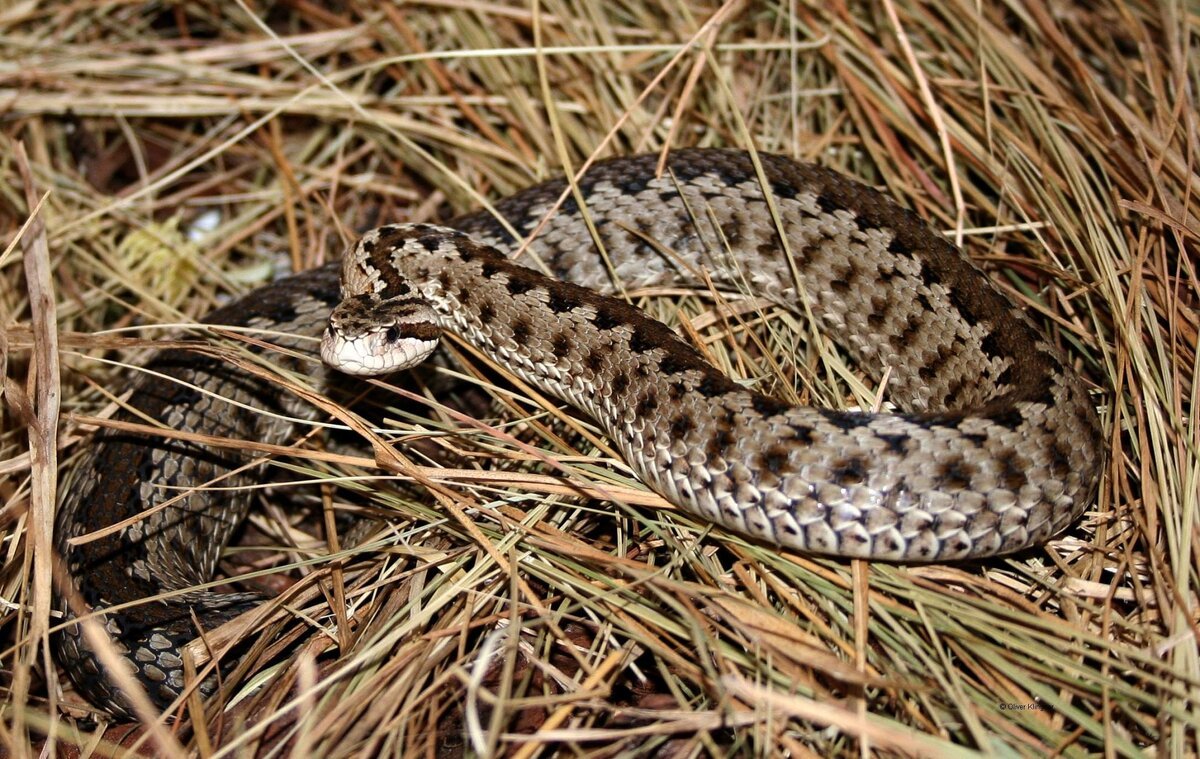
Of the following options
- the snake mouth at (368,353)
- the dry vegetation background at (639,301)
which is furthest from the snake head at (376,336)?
the dry vegetation background at (639,301)

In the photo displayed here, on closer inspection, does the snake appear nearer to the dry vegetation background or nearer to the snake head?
the snake head

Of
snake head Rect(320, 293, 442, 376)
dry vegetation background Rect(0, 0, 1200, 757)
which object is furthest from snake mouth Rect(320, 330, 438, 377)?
dry vegetation background Rect(0, 0, 1200, 757)

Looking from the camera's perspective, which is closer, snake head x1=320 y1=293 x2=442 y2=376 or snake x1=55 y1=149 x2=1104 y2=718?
snake x1=55 y1=149 x2=1104 y2=718

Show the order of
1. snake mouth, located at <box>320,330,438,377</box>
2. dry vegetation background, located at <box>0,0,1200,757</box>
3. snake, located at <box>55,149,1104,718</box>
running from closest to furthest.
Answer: dry vegetation background, located at <box>0,0,1200,757</box> < snake, located at <box>55,149,1104,718</box> < snake mouth, located at <box>320,330,438,377</box>

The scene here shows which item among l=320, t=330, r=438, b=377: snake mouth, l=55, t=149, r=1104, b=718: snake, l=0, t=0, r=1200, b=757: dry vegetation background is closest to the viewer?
l=0, t=0, r=1200, b=757: dry vegetation background

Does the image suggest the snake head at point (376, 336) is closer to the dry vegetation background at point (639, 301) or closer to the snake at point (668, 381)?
the snake at point (668, 381)

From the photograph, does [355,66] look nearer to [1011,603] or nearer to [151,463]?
[151,463]
